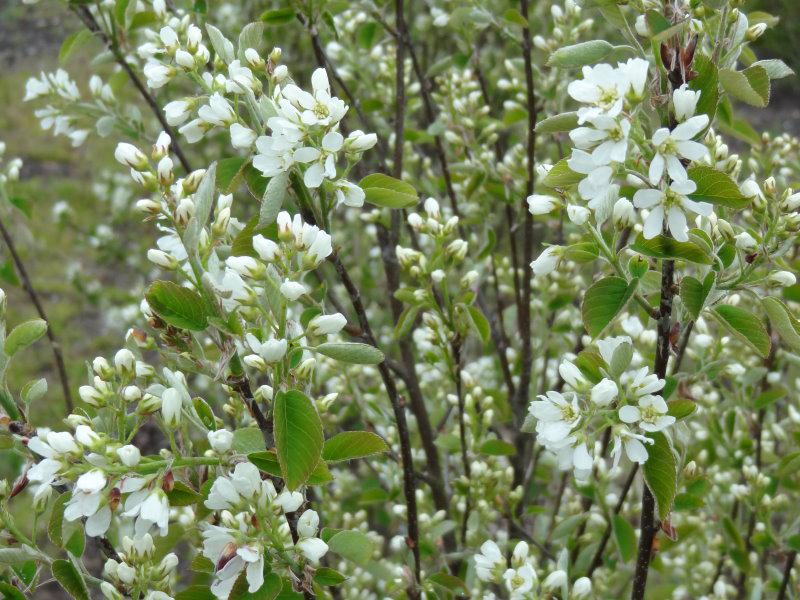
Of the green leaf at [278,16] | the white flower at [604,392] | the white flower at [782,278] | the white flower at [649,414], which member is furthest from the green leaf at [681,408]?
the green leaf at [278,16]

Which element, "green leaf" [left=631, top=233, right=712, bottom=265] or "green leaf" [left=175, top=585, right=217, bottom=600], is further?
"green leaf" [left=175, top=585, right=217, bottom=600]

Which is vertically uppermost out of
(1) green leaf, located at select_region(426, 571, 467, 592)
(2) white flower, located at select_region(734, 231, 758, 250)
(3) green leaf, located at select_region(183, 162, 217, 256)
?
(3) green leaf, located at select_region(183, 162, 217, 256)

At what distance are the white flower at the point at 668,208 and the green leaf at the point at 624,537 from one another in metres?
0.98

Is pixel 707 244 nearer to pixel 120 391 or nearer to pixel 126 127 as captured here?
pixel 120 391

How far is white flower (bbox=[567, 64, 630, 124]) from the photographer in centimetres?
118

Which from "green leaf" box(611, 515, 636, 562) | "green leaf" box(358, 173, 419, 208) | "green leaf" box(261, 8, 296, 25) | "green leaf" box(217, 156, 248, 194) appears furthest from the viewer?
"green leaf" box(261, 8, 296, 25)

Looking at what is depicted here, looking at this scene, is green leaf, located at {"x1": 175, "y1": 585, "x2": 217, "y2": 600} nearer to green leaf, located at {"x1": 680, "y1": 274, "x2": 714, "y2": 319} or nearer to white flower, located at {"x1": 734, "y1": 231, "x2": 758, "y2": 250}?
green leaf, located at {"x1": 680, "y1": 274, "x2": 714, "y2": 319}

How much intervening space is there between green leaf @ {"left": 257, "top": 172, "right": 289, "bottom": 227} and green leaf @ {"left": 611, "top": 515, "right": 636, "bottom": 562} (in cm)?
116

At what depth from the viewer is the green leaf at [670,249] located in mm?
1276

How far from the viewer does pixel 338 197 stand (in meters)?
1.51

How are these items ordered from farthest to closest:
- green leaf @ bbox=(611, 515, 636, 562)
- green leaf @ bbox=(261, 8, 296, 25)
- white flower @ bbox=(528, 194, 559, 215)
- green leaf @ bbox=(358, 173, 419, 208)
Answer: green leaf @ bbox=(261, 8, 296, 25) → green leaf @ bbox=(611, 515, 636, 562) → green leaf @ bbox=(358, 173, 419, 208) → white flower @ bbox=(528, 194, 559, 215)

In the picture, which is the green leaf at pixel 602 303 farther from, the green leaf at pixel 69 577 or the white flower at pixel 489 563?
the green leaf at pixel 69 577

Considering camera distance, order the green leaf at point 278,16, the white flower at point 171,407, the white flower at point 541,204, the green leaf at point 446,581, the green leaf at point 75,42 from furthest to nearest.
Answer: the green leaf at point 75,42 < the green leaf at point 278,16 < the green leaf at point 446,581 < the white flower at point 541,204 < the white flower at point 171,407

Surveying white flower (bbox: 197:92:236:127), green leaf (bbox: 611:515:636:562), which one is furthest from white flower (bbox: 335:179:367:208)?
green leaf (bbox: 611:515:636:562)
